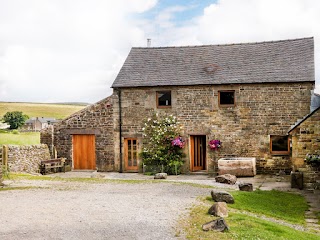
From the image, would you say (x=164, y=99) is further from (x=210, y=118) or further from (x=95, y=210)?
(x=95, y=210)

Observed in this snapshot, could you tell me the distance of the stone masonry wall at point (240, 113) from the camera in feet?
A: 72.9

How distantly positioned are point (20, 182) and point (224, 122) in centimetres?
1103

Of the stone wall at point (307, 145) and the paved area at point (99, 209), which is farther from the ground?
the stone wall at point (307, 145)

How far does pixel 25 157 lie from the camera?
2267 cm

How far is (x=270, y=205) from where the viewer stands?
14.3m

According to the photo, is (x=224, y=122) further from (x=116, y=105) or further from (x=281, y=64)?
(x=116, y=105)

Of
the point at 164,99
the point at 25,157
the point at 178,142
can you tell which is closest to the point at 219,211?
the point at 178,142

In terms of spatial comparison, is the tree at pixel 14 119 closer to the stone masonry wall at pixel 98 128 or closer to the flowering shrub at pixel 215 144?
the stone masonry wall at pixel 98 128

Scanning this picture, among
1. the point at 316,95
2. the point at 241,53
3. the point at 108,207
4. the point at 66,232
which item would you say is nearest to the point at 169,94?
the point at 241,53

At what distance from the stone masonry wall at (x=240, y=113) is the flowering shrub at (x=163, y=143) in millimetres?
410

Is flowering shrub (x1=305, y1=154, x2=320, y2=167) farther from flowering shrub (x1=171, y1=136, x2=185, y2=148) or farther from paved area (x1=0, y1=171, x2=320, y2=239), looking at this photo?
flowering shrub (x1=171, y1=136, x2=185, y2=148)

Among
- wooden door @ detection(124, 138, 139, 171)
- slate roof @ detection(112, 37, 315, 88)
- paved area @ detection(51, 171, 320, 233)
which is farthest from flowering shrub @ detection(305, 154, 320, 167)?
wooden door @ detection(124, 138, 139, 171)

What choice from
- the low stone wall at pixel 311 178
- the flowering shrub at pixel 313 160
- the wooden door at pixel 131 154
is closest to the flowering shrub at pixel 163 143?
the wooden door at pixel 131 154

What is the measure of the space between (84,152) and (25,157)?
3629mm
